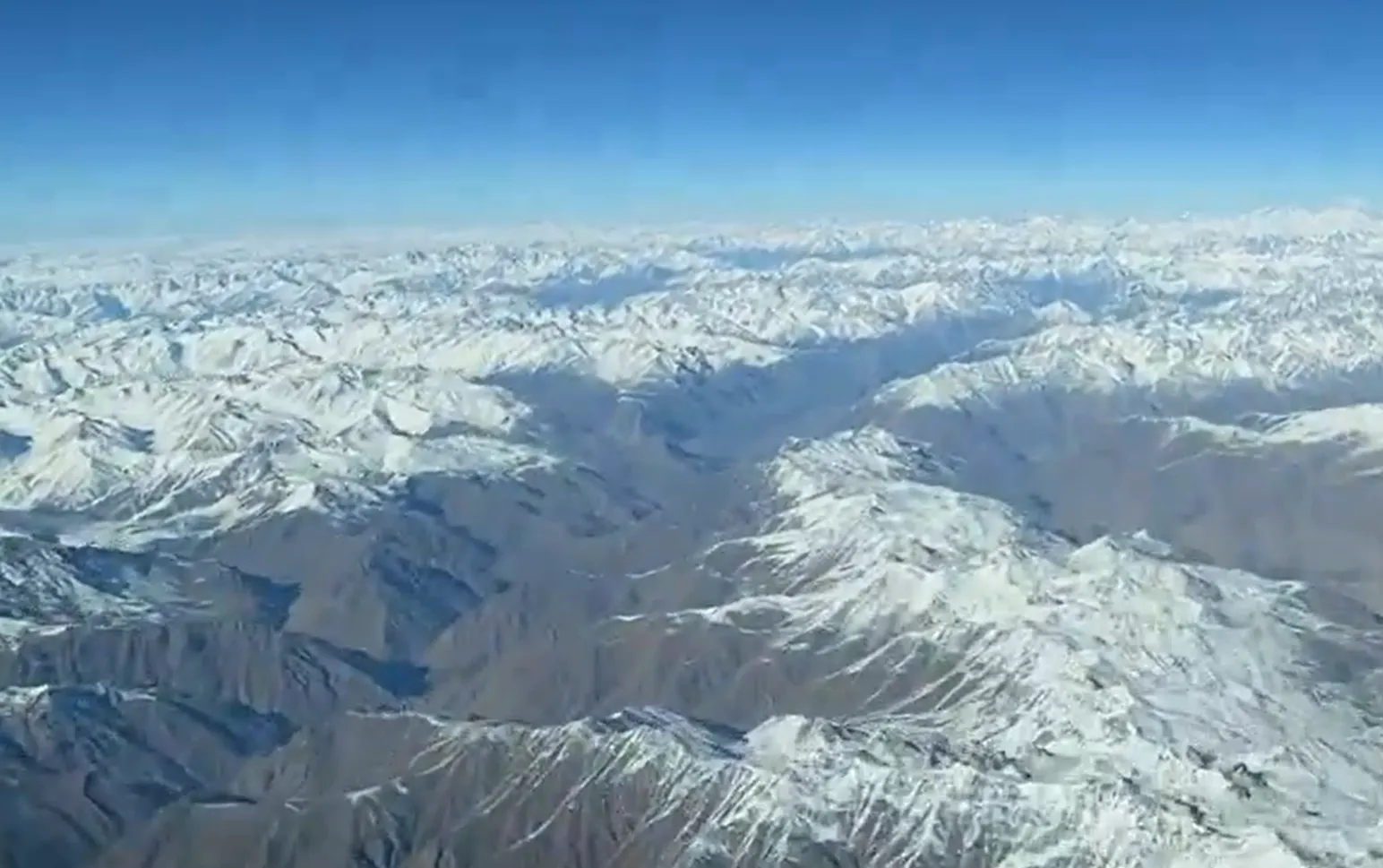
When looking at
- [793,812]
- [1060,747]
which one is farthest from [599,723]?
[1060,747]

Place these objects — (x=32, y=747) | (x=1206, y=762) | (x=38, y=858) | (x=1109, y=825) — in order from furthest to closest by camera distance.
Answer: (x=32, y=747)
(x=38, y=858)
(x=1206, y=762)
(x=1109, y=825)

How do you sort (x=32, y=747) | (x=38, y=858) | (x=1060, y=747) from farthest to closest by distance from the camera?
1. (x=32, y=747)
2. (x=38, y=858)
3. (x=1060, y=747)

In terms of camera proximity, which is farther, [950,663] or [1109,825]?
[950,663]

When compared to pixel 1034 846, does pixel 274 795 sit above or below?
below

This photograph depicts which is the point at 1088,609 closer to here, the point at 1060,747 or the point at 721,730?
the point at 1060,747

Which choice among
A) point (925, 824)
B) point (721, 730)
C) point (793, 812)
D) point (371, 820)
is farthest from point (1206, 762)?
point (371, 820)

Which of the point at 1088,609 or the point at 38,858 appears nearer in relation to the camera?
the point at 38,858

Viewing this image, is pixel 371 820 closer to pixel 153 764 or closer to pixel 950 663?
pixel 153 764

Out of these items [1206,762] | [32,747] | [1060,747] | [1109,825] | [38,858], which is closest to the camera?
[1109,825]

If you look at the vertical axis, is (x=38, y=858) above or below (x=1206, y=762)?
below
